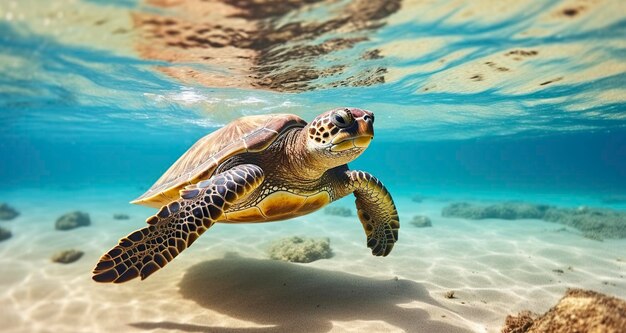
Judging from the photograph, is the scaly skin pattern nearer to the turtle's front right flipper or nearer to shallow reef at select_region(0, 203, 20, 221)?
the turtle's front right flipper

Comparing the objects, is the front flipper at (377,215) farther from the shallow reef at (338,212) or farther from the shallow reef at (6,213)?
the shallow reef at (6,213)

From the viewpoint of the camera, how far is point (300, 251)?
715 cm

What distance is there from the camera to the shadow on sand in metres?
3.80

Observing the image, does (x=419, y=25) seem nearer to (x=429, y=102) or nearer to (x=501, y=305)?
(x=501, y=305)

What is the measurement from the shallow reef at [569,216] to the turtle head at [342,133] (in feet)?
33.1

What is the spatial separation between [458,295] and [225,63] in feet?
27.2

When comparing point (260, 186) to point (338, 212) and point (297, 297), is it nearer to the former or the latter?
point (297, 297)

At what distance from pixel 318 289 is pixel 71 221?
12.9 m

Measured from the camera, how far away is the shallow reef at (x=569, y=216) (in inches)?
434

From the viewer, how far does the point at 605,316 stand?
2.18 meters

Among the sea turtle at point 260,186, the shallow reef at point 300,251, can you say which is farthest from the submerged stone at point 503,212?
the sea turtle at point 260,186

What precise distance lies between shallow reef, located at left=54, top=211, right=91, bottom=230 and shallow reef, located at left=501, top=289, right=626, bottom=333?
15.4 m

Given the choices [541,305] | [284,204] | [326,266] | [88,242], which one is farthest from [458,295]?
[88,242]

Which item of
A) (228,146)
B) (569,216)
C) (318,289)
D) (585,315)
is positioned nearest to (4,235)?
(228,146)
